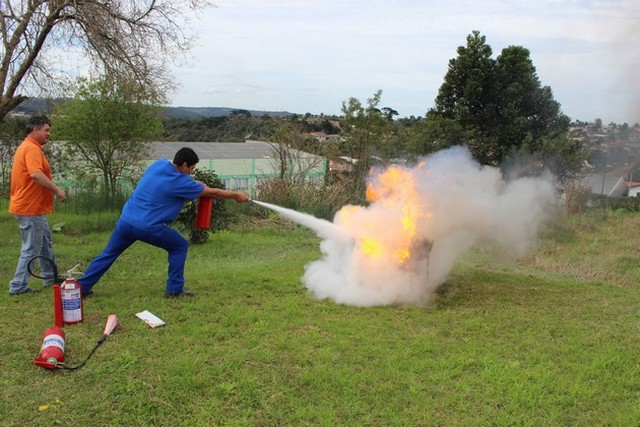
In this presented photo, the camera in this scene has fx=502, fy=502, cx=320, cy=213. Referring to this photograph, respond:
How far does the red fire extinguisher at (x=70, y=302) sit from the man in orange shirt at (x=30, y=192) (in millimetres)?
1184

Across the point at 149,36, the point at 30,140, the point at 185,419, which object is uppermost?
the point at 149,36

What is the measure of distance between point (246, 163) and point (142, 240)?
17.8 meters

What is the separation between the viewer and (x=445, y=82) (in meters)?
20.6

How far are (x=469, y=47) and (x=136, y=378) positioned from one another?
63.2ft

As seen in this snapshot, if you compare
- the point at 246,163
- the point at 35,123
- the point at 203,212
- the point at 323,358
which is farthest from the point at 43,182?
the point at 246,163

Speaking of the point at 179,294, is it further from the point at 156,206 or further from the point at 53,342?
the point at 53,342

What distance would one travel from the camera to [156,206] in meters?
5.75

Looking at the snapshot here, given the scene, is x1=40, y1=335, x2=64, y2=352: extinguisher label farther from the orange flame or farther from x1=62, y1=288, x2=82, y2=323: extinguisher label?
the orange flame

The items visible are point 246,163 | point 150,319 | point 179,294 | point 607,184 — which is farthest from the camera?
point 246,163

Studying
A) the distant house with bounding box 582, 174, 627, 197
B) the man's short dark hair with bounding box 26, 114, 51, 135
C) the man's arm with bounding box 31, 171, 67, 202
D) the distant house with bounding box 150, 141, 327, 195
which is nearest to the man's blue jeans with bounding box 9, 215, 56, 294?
the man's arm with bounding box 31, 171, 67, 202

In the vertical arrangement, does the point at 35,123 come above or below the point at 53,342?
above

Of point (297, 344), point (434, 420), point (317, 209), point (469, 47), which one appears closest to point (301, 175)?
point (317, 209)

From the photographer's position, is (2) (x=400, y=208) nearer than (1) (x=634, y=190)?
Yes

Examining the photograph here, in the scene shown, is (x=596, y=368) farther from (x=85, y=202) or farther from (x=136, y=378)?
(x=85, y=202)
